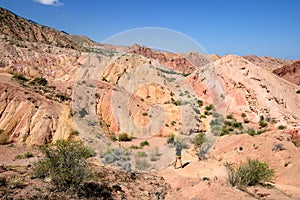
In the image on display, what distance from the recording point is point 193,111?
79.3 feet

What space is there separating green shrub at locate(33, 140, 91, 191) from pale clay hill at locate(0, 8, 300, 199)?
1.98 metres

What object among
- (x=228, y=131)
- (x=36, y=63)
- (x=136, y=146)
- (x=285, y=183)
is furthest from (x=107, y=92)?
(x=36, y=63)

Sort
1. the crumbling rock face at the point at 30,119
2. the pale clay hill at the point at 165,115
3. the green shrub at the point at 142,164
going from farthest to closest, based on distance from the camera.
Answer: the crumbling rock face at the point at 30,119
the green shrub at the point at 142,164
the pale clay hill at the point at 165,115

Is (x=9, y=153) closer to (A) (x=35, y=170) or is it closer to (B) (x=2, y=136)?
(B) (x=2, y=136)

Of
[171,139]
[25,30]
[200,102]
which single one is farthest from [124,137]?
[25,30]

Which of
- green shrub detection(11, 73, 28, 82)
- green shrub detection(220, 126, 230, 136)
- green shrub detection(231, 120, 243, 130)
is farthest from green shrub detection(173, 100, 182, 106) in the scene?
green shrub detection(11, 73, 28, 82)

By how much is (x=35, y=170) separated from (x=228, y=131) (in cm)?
1631

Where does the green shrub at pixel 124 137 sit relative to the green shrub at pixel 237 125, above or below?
below

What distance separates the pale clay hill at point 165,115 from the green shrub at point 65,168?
1.98m

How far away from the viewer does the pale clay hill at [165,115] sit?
39.0ft

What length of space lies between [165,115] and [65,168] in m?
14.6

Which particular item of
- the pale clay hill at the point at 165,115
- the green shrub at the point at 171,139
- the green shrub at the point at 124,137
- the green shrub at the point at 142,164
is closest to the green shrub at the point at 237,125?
the pale clay hill at the point at 165,115

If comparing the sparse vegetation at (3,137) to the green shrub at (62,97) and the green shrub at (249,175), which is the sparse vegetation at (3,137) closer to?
the green shrub at (62,97)

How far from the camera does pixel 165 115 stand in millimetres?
22406
